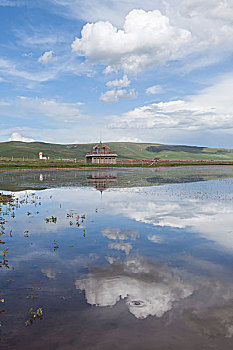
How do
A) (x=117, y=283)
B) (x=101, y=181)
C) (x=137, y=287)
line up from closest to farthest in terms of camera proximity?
(x=137, y=287) → (x=117, y=283) → (x=101, y=181)

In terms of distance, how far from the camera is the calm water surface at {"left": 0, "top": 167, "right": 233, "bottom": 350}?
249 inches

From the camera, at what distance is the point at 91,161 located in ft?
383

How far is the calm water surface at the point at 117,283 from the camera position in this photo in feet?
20.7

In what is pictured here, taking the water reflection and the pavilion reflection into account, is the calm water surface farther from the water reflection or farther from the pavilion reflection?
the pavilion reflection

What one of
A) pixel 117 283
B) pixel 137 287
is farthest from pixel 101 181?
pixel 137 287

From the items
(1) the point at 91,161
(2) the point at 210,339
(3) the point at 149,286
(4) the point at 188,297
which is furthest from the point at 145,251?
(1) the point at 91,161

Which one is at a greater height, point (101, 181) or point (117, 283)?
point (101, 181)

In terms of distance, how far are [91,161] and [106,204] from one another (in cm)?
9333

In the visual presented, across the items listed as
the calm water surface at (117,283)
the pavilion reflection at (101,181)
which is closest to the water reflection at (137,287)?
the calm water surface at (117,283)

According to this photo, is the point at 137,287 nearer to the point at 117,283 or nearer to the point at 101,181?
the point at 117,283

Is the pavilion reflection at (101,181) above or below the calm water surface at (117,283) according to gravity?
above

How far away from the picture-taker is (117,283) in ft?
29.2

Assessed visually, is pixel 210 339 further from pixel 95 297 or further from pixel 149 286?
pixel 95 297

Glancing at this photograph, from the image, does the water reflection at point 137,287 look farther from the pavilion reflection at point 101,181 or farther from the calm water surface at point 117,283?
the pavilion reflection at point 101,181
